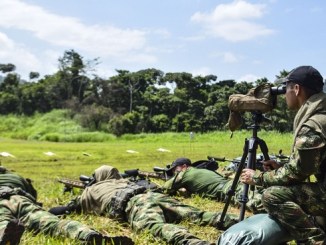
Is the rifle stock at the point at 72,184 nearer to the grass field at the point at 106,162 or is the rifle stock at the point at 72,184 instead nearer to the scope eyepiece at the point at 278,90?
the grass field at the point at 106,162

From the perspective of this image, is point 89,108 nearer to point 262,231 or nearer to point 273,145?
point 273,145

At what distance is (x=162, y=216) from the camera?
14.2 ft

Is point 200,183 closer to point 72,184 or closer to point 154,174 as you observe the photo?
point 154,174

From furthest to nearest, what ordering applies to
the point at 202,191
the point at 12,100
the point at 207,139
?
the point at 12,100 < the point at 207,139 < the point at 202,191

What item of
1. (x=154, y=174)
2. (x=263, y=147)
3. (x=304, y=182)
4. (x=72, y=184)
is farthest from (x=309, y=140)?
(x=154, y=174)

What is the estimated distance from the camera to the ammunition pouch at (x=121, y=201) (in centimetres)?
472

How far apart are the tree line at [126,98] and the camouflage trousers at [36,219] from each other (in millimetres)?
25701

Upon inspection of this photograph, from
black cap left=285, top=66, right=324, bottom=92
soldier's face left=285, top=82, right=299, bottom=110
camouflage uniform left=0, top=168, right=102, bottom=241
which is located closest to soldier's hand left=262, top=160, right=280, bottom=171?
soldier's face left=285, top=82, right=299, bottom=110

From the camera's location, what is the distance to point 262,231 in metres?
2.93

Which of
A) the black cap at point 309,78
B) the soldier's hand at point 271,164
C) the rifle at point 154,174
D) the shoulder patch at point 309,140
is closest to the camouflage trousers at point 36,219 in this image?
the soldier's hand at point 271,164

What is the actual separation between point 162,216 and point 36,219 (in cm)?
112

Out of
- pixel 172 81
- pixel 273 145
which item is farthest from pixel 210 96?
pixel 273 145

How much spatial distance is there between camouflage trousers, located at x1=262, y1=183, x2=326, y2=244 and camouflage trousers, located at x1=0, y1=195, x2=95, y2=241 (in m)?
1.43

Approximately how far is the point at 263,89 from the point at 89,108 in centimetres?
3613
